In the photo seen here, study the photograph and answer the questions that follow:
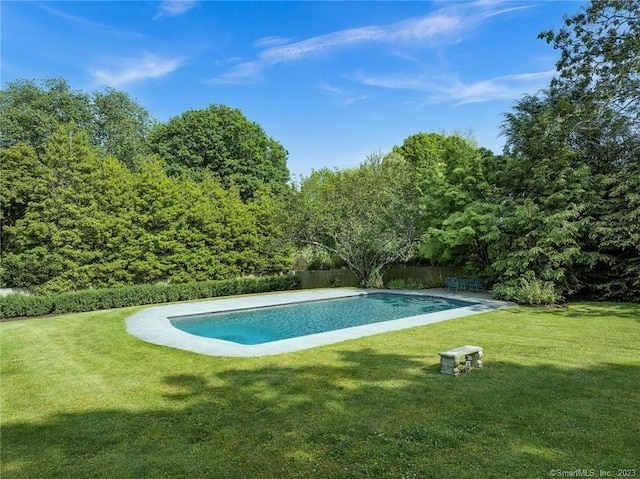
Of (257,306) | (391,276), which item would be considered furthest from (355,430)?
(391,276)

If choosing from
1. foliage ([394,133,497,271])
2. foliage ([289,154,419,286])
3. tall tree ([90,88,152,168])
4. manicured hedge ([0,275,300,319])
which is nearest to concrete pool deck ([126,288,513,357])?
manicured hedge ([0,275,300,319])

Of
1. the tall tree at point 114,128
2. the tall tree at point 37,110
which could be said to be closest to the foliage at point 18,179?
the tall tree at point 37,110

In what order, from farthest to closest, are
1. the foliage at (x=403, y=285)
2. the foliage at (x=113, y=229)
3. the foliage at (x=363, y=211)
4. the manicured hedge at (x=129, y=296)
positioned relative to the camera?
the foliage at (x=403, y=285)
the foliage at (x=363, y=211)
the foliage at (x=113, y=229)
the manicured hedge at (x=129, y=296)

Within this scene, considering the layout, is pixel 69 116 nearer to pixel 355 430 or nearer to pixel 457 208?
pixel 457 208

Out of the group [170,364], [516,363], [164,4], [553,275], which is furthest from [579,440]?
[164,4]

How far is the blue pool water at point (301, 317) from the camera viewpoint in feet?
37.6

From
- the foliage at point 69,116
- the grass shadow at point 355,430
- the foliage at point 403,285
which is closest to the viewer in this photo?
the grass shadow at point 355,430

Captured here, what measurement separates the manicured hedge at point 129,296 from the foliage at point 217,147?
9.73 metres

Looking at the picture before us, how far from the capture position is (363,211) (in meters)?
19.6

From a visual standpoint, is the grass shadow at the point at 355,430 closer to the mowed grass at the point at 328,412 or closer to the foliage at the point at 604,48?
the mowed grass at the point at 328,412

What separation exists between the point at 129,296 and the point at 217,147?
55.3 ft

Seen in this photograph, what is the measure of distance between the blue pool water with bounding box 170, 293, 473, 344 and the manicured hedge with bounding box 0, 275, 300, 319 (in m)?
4.19

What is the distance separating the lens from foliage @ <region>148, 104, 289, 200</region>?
29.0m

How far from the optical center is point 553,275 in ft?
42.4
